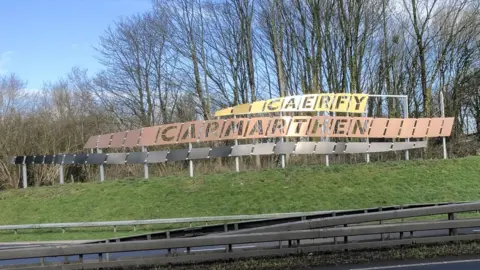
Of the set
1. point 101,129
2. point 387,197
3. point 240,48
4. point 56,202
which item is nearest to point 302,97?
point 387,197

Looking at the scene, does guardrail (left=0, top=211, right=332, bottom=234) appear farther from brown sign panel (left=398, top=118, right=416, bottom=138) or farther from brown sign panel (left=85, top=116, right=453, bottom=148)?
brown sign panel (left=398, top=118, right=416, bottom=138)

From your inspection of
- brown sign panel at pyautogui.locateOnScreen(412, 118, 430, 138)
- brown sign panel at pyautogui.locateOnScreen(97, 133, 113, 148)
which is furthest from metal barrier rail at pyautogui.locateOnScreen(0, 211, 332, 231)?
brown sign panel at pyautogui.locateOnScreen(412, 118, 430, 138)

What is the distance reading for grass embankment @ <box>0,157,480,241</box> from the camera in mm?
19188

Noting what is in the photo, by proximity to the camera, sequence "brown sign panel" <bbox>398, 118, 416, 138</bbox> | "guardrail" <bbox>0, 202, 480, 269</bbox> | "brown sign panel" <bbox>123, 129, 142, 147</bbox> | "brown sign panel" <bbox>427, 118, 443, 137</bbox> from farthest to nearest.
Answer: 1. "brown sign panel" <bbox>427, 118, 443, 137</bbox>
2. "brown sign panel" <bbox>398, 118, 416, 138</bbox>
3. "brown sign panel" <bbox>123, 129, 142, 147</bbox>
4. "guardrail" <bbox>0, 202, 480, 269</bbox>

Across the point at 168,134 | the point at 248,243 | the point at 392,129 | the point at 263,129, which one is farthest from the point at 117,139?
the point at 248,243

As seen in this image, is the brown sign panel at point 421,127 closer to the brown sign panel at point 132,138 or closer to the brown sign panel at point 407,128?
the brown sign panel at point 407,128

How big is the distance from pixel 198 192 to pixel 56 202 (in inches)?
269

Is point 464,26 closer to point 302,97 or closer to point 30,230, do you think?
point 302,97

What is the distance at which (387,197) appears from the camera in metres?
19.7

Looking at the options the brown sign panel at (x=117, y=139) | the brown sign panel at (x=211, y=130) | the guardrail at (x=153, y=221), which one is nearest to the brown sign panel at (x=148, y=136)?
the brown sign panel at (x=117, y=139)

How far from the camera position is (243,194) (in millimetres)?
20516

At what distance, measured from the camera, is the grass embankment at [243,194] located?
63.0 ft

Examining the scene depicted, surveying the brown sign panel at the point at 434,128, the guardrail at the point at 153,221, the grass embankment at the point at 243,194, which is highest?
Answer: the brown sign panel at the point at 434,128

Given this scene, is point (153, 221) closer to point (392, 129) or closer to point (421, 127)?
point (392, 129)
